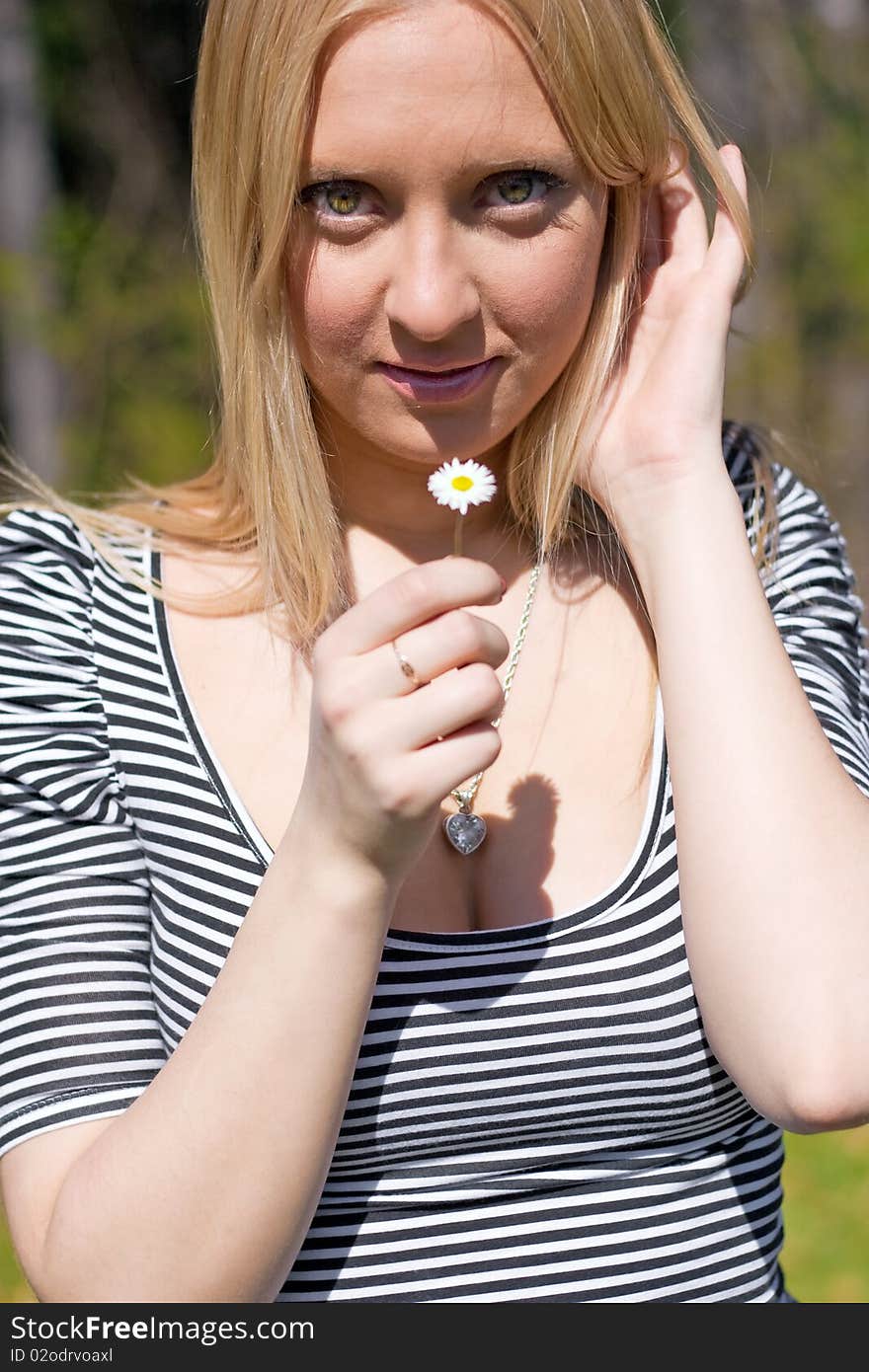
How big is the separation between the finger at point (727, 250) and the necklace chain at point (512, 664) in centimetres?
41

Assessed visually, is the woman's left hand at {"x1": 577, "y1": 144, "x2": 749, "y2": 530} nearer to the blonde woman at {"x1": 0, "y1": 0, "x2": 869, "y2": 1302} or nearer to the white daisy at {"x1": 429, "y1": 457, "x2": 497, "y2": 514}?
the blonde woman at {"x1": 0, "y1": 0, "x2": 869, "y2": 1302}

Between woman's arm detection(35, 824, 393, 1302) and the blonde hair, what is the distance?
18.7 inches

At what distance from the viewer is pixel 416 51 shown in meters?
1.43

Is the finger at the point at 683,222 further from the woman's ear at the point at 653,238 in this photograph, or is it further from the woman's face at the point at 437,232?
the woman's face at the point at 437,232

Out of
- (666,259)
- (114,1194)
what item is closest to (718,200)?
(666,259)

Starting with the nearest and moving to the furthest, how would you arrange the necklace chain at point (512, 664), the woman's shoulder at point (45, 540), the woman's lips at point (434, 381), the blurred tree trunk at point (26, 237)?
1. the woman's lips at point (434, 381)
2. the necklace chain at point (512, 664)
3. the woman's shoulder at point (45, 540)
4. the blurred tree trunk at point (26, 237)

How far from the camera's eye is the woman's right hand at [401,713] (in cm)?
128

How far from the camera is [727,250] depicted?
1.76 m

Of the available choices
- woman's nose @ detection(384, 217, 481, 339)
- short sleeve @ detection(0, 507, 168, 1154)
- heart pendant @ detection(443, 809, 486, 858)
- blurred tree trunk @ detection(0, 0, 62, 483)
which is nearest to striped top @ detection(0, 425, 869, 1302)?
short sleeve @ detection(0, 507, 168, 1154)

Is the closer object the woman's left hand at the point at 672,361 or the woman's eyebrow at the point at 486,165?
the woman's eyebrow at the point at 486,165

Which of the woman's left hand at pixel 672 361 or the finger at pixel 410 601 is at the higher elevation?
the woman's left hand at pixel 672 361

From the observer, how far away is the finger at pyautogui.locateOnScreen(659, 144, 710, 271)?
1.81m

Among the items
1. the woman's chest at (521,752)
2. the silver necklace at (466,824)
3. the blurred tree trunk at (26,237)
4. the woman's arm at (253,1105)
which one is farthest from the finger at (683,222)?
the blurred tree trunk at (26,237)

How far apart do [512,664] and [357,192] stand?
0.59 meters
